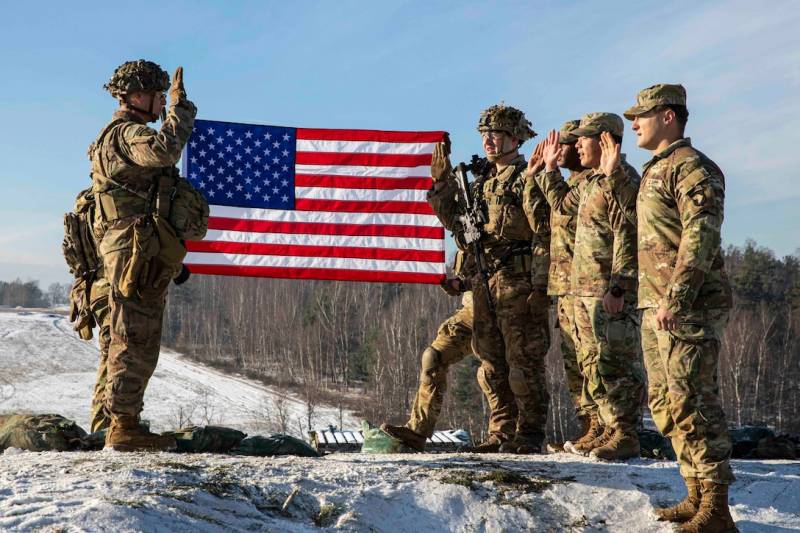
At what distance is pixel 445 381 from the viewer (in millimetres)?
6363

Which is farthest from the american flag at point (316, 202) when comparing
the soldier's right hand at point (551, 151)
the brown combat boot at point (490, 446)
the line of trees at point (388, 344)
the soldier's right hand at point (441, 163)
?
the line of trees at point (388, 344)

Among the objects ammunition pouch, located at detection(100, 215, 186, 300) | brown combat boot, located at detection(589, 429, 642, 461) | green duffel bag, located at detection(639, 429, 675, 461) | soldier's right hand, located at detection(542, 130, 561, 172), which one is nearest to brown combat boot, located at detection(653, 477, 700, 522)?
brown combat boot, located at detection(589, 429, 642, 461)

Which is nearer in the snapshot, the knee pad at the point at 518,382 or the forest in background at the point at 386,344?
the knee pad at the point at 518,382

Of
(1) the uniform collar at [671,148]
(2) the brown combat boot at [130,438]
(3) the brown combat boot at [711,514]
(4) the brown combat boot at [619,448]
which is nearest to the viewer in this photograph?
(3) the brown combat boot at [711,514]

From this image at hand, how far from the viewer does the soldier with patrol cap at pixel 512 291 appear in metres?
6.12

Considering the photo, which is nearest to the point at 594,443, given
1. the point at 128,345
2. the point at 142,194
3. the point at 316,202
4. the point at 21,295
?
the point at 128,345

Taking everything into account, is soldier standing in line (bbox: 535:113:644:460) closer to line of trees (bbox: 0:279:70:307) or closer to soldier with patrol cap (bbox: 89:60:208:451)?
soldier with patrol cap (bbox: 89:60:208:451)

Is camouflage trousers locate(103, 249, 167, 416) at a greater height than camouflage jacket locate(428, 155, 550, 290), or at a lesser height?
lesser

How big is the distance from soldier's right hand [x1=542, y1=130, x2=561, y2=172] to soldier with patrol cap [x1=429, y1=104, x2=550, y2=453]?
11.9 inches

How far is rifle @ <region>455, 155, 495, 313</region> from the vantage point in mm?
6324

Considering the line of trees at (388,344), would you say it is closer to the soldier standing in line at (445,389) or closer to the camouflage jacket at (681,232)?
the soldier standing in line at (445,389)

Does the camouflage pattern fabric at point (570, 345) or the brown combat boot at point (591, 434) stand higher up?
the camouflage pattern fabric at point (570, 345)

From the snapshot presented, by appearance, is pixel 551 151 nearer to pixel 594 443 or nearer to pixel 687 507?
pixel 594 443

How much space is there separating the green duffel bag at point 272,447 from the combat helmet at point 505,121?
2.80 metres
